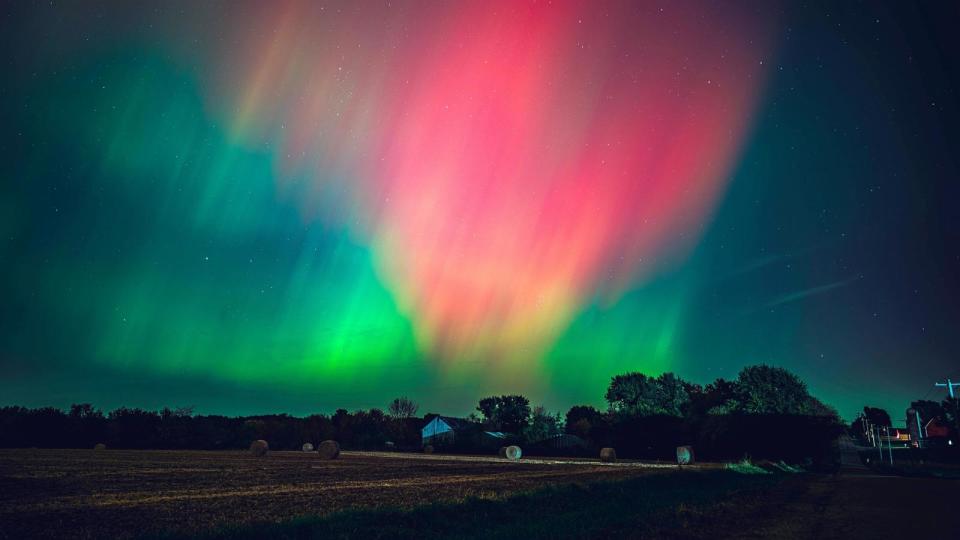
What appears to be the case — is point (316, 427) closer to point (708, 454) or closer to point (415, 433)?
point (415, 433)

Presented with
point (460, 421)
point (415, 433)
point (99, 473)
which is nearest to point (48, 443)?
point (415, 433)

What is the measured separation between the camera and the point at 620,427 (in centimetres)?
9394

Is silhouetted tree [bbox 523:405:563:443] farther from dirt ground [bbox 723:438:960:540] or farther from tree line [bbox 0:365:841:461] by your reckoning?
dirt ground [bbox 723:438:960:540]

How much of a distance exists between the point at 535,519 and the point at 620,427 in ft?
261

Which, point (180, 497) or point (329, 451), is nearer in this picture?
point (180, 497)

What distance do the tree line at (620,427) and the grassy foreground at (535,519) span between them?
52.0 metres

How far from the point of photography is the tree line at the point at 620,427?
237 feet

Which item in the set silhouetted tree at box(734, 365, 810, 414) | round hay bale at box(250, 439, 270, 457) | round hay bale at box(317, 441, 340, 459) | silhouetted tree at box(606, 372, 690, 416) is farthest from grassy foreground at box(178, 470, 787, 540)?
silhouetted tree at box(606, 372, 690, 416)

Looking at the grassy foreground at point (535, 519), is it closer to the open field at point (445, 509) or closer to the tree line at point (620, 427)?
A: the open field at point (445, 509)

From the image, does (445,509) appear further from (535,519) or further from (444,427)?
(444,427)

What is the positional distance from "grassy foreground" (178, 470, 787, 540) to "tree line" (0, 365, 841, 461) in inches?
2049

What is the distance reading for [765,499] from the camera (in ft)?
80.3

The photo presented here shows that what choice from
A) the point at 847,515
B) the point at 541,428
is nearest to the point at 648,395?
the point at 541,428

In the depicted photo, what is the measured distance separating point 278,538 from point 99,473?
91.6 feet
